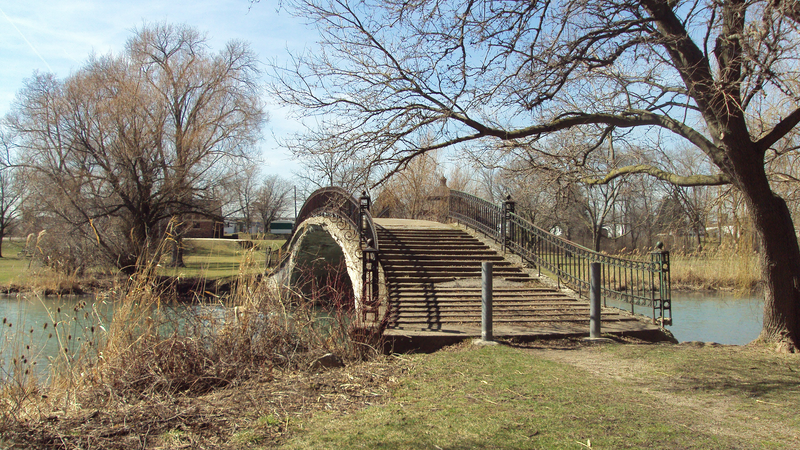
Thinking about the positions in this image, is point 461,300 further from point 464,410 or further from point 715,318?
point 715,318

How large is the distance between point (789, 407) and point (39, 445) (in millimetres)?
5859

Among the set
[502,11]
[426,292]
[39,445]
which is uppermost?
[502,11]

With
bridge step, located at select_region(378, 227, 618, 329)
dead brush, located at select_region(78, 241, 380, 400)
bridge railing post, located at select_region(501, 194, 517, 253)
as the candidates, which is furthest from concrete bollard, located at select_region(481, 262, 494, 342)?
bridge railing post, located at select_region(501, 194, 517, 253)

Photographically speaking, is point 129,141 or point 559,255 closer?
point 559,255

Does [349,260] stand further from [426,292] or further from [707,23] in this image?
[707,23]

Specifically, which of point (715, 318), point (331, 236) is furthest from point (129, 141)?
point (715, 318)

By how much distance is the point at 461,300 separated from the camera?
34.4ft

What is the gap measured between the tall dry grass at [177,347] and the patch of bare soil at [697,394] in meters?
2.78

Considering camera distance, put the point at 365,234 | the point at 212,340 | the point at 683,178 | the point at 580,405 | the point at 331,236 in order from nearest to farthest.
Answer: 1. the point at 580,405
2. the point at 212,340
3. the point at 683,178
4. the point at 365,234
5. the point at 331,236

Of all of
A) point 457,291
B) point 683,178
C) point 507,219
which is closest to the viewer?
point 683,178

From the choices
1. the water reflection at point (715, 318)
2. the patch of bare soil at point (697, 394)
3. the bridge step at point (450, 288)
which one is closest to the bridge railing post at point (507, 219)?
the bridge step at point (450, 288)

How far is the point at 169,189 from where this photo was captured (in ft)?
87.0

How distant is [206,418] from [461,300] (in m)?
6.94

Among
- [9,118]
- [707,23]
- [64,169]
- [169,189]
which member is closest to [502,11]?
[707,23]
